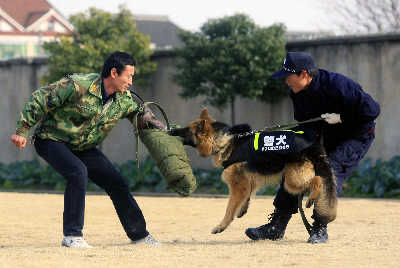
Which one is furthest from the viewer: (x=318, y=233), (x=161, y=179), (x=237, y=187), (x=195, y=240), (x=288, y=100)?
(x=288, y=100)

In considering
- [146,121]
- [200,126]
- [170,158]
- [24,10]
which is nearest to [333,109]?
[200,126]

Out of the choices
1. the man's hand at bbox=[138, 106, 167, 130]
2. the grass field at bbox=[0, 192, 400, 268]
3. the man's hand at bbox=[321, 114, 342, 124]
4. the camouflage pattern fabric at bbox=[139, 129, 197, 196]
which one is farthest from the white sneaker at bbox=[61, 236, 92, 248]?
the man's hand at bbox=[321, 114, 342, 124]

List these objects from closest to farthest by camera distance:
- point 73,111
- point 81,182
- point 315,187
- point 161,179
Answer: point 73,111 < point 81,182 < point 315,187 < point 161,179

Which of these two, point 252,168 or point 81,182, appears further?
point 252,168

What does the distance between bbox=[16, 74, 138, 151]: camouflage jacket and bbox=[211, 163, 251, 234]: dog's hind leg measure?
4.23 ft

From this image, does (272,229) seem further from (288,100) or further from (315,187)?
(288,100)

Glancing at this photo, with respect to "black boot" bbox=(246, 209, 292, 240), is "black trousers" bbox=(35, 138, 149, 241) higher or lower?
higher

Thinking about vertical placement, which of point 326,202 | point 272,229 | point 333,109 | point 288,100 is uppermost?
point 333,109

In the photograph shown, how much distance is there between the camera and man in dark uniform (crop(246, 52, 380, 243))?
760cm

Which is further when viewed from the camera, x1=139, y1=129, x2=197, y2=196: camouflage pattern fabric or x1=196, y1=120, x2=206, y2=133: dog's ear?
x1=196, y1=120, x2=206, y2=133: dog's ear

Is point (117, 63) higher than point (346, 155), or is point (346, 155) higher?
point (117, 63)

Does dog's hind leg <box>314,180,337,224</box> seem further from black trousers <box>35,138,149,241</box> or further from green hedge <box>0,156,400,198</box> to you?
green hedge <box>0,156,400,198</box>

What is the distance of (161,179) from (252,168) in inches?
384

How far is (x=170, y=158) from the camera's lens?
8031mm
